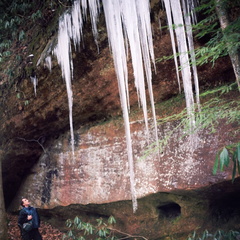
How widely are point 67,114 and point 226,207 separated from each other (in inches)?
148

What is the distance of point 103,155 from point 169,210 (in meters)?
1.71

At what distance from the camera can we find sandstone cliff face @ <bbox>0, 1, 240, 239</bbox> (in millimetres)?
4977

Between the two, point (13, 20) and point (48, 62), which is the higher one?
point (13, 20)

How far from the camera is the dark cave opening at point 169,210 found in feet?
17.9

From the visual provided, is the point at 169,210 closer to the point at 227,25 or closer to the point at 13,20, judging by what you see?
the point at 227,25

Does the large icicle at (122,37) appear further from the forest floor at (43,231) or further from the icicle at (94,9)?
the forest floor at (43,231)

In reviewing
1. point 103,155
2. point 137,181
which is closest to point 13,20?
point 103,155

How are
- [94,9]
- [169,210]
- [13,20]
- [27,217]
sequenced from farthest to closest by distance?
[13,20] → [169,210] → [94,9] → [27,217]

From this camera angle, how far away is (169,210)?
557 cm

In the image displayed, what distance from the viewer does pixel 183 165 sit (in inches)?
195

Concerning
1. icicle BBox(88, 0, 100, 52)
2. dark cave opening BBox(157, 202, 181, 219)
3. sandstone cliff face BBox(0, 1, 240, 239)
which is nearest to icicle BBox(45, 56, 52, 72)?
sandstone cliff face BBox(0, 1, 240, 239)

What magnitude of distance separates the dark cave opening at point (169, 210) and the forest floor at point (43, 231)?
2.37 meters

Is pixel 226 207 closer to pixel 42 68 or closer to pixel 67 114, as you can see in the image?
pixel 67 114

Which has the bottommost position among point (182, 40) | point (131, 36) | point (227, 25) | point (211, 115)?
point (211, 115)
